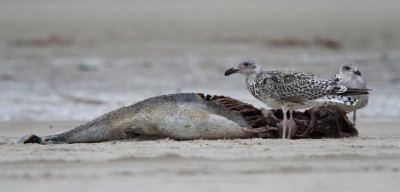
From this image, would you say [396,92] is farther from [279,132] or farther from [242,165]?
[242,165]

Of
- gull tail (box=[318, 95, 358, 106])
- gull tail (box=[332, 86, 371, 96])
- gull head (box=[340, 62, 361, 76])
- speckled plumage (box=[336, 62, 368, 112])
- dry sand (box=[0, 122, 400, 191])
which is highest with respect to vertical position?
gull head (box=[340, 62, 361, 76])

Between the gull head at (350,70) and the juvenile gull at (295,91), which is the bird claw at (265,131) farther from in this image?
the gull head at (350,70)

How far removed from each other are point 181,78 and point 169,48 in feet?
18.3

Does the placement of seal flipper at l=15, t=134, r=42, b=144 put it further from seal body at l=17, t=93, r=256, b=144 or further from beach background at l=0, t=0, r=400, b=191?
beach background at l=0, t=0, r=400, b=191

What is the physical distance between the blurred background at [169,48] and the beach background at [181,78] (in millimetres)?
44

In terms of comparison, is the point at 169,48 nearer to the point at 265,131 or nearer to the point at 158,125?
the point at 265,131

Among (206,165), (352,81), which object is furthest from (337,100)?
(206,165)

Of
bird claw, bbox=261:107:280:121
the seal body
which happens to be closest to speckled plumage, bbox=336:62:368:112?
bird claw, bbox=261:107:280:121

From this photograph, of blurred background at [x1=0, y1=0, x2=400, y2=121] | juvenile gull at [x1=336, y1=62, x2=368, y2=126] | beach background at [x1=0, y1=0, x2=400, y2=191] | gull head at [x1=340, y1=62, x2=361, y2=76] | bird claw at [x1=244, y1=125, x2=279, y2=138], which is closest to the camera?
beach background at [x1=0, y1=0, x2=400, y2=191]

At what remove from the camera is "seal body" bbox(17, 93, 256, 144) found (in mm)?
7473

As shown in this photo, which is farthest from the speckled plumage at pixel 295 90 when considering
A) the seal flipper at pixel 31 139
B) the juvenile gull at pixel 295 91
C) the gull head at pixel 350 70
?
the seal flipper at pixel 31 139

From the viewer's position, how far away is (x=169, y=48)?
837 inches

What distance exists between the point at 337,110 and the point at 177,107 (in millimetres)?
1870

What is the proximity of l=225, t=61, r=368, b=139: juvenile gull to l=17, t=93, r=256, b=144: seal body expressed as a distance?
93 cm
